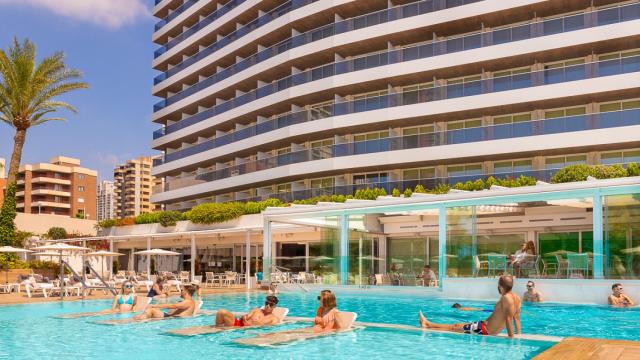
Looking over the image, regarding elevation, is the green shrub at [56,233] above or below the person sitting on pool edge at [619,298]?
above

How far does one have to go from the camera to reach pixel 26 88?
132 ft

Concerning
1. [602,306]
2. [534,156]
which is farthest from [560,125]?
[602,306]

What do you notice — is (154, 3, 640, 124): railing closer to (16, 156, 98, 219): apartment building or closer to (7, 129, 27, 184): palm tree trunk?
(7, 129, 27, 184): palm tree trunk

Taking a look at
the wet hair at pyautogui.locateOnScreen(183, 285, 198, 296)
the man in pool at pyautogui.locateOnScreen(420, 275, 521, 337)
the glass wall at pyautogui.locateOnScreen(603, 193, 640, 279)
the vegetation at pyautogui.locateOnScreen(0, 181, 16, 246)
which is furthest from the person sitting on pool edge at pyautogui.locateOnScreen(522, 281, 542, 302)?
the vegetation at pyautogui.locateOnScreen(0, 181, 16, 246)

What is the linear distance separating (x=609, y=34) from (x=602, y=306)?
19496mm

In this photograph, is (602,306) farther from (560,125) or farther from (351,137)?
(351,137)

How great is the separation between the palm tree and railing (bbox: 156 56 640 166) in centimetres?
1331

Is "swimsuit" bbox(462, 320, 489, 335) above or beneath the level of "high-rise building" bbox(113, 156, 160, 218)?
beneath

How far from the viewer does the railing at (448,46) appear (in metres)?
33.7

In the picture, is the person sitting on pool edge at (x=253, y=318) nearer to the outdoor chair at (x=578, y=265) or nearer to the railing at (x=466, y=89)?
the outdoor chair at (x=578, y=265)

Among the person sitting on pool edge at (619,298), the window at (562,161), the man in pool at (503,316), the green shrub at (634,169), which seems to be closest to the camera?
the man in pool at (503,316)

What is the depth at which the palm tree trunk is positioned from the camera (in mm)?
40069

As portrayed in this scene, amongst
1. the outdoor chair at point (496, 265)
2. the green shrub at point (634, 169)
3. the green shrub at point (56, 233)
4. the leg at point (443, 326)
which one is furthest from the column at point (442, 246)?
the green shrub at point (56, 233)

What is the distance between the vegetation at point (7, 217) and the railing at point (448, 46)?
17140 millimetres
